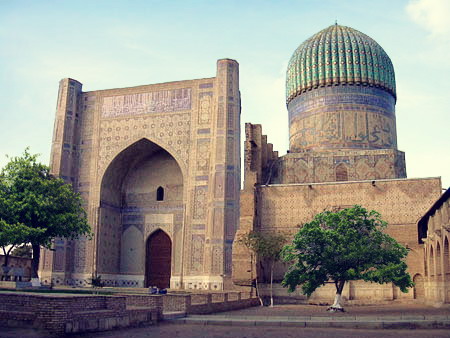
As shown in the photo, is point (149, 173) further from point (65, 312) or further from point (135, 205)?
point (65, 312)

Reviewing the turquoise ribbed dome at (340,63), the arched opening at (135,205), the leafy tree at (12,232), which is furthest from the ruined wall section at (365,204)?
the leafy tree at (12,232)

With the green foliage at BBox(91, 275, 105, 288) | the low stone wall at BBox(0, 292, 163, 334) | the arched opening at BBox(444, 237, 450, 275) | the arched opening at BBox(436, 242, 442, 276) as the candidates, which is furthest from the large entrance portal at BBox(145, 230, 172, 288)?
the low stone wall at BBox(0, 292, 163, 334)

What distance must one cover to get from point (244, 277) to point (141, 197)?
7.90 meters

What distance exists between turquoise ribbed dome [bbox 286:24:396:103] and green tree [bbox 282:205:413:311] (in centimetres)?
949

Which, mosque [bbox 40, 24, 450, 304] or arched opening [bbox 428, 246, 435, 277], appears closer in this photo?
arched opening [bbox 428, 246, 435, 277]

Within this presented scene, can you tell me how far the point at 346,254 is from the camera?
13.1 metres

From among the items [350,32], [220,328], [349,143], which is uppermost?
[350,32]

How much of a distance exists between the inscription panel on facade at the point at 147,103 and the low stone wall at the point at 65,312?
1431 centimetres

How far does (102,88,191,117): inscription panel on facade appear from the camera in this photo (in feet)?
71.9

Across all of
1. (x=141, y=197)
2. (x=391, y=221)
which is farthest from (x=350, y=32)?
(x=141, y=197)

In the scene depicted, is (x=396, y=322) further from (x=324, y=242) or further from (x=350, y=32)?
(x=350, y=32)

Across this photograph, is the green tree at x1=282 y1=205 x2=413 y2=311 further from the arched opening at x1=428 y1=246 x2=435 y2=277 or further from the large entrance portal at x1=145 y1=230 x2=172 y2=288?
the large entrance portal at x1=145 y1=230 x2=172 y2=288

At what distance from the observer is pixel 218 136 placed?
20.3 meters

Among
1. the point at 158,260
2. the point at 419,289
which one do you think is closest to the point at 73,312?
the point at 419,289
